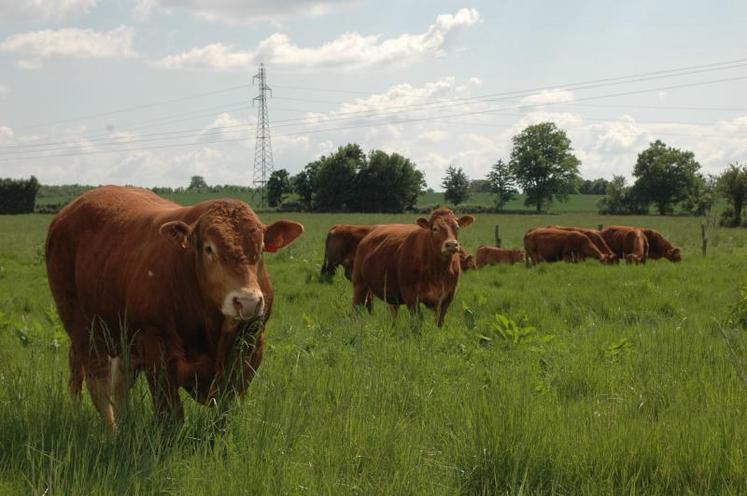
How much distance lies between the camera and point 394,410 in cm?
473

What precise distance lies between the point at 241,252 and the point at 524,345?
3.94 metres

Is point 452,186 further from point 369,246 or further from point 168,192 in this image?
point 369,246

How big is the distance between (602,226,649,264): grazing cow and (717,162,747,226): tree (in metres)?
36.9

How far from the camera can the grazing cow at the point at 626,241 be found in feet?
78.6

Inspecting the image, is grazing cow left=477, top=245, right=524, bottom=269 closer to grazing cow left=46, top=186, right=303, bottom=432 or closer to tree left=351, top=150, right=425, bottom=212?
grazing cow left=46, top=186, right=303, bottom=432

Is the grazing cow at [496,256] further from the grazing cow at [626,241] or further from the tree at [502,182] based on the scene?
the tree at [502,182]

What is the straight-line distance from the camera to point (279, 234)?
482cm

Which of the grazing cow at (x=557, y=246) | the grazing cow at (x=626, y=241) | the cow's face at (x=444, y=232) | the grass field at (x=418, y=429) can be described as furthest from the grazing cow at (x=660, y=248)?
the grass field at (x=418, y=429)

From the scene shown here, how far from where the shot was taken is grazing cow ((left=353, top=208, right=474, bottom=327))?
1071 cm

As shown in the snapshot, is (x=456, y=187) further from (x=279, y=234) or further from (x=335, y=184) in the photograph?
(x=279, y=234)

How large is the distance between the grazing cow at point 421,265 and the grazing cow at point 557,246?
36.2 ft

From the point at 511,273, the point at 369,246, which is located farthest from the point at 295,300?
the point at 511,273

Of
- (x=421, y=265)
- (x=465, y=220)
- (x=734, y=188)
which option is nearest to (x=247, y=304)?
(x=421, y=265)

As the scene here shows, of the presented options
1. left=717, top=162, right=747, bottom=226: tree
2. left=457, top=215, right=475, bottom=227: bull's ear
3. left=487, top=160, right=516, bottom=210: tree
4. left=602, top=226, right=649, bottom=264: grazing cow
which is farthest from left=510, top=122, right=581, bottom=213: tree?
left=457, top=215, right=475, bottom=227: bull's ear
